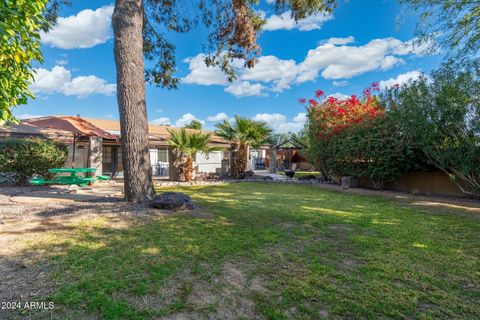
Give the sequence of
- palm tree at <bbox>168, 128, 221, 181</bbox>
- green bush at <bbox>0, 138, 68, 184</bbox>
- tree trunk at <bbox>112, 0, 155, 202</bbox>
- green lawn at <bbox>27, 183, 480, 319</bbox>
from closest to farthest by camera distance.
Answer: green lawn at <bbox>27, 183, 480, 319</bbox>
tree trunk at <bbox>112, 0, 155, 202</bbox>
green bush at <bbox>0, 138, 68, 184</bbox>
palm tree at <bbox>168, 128, 221, 181</bbox>

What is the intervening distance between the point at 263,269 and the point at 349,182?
1021cm

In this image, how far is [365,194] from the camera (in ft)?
34.9

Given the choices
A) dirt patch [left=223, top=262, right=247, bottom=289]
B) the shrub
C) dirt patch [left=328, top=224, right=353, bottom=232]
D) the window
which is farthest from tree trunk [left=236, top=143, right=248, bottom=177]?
dirt patch [left=223, top=262, right=247, bottom=289]

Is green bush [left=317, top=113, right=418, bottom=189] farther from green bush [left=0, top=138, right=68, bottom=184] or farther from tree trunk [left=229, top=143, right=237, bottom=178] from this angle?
green bush [left=0, top=138, right=68, bottom=184]

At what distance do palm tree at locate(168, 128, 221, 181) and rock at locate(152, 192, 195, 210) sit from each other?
7732 millimetres

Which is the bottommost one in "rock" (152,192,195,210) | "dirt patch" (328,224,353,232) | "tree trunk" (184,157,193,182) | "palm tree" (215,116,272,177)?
"dirt patch" (328,224,353,232)

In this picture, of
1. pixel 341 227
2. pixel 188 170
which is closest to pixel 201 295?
pixel 341 227

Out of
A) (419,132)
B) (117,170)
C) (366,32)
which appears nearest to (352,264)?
(419,132)

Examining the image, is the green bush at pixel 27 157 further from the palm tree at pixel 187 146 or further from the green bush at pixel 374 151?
the green bush at pixel 374 151

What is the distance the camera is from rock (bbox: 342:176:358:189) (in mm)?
12406

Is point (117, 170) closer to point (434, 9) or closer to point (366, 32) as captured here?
point (366, 32)

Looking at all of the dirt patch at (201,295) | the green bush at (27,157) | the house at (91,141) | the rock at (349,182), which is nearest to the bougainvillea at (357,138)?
the rock at (349,182)

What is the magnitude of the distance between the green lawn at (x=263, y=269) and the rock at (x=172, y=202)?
0.78 meters

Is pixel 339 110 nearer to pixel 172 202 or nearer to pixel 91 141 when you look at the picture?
pixel 172 202
